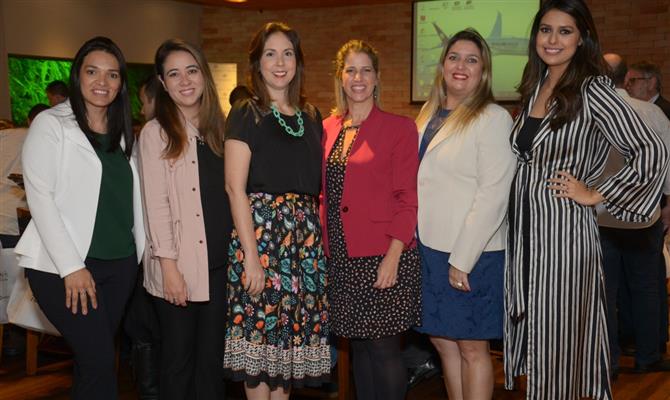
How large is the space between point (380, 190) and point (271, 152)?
458mm

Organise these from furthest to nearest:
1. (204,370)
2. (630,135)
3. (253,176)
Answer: (204,370)
(253,176)
(630,135)

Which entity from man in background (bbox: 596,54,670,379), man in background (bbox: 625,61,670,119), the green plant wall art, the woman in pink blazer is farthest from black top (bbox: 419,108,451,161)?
the green plant wall art

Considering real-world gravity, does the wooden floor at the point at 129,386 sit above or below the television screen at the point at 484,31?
below

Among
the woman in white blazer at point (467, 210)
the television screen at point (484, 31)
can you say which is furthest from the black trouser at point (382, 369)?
the television screen at point (484, 31)

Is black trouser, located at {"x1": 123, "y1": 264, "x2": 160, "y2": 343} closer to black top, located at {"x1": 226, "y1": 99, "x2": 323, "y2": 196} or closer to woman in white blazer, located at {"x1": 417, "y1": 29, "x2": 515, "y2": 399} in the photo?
black top, located at {"x1": 226, "y1": 99, "x2": 323, "y2": 196}

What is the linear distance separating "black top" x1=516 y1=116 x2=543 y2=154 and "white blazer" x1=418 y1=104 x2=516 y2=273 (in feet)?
0.30

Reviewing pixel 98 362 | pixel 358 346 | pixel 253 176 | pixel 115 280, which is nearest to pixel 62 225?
pixel 115 280

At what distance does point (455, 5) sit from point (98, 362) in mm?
8462

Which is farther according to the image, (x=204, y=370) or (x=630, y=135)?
(x=204, y=370)

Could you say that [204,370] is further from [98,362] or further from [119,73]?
[119,73]

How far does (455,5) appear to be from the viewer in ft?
32.3

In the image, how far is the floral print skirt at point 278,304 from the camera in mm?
2648

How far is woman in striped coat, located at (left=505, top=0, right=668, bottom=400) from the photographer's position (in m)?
2.51

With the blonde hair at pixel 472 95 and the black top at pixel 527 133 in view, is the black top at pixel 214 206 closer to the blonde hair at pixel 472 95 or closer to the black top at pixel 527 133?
the blonde hair at pixel 472 95
